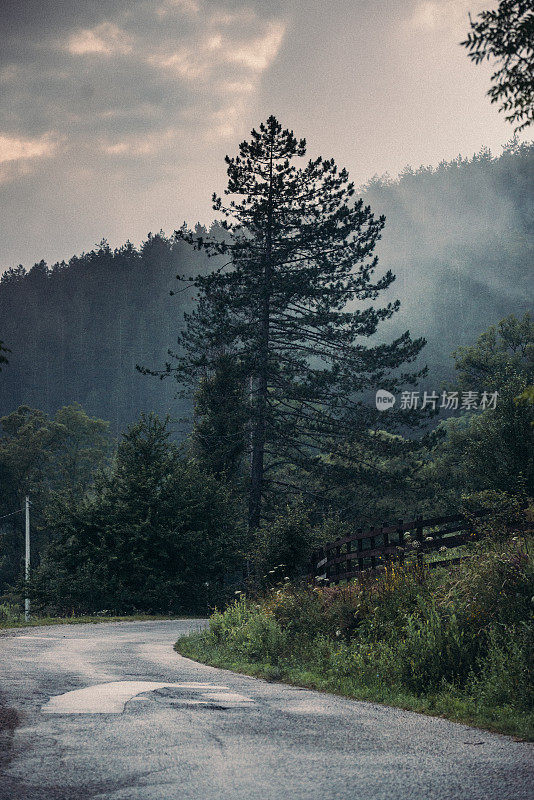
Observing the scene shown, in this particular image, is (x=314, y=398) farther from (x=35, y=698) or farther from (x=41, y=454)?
(x=41, y=454)

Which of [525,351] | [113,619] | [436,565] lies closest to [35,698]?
[436,565]

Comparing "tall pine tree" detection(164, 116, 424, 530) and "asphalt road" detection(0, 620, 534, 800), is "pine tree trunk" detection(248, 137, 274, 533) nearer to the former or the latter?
"tall pine tree" detection(164, 116, 424, 530)

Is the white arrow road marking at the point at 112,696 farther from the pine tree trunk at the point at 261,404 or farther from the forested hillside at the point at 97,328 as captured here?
the forested hillside at the point at 97,328

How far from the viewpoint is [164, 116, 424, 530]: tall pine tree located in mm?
40406

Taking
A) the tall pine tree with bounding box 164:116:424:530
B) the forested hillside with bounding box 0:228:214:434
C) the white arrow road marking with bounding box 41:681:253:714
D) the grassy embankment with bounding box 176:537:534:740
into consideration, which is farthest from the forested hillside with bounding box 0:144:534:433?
the white arrow road marking with bounding box 41:681:253:714

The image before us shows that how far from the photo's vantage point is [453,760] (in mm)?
5660

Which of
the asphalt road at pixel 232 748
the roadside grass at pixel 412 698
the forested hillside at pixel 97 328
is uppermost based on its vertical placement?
the forested hillside at pixel 97 328

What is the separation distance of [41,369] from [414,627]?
113 m

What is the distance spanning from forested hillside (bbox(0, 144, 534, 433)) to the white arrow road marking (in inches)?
3634

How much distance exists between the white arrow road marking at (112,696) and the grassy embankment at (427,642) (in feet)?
4.81

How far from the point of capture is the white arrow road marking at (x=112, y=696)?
25.0ft

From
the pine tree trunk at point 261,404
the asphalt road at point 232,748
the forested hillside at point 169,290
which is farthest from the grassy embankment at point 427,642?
the forested hillside at point 169,290

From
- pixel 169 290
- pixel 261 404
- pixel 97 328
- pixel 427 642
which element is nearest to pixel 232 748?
pixel 427 642

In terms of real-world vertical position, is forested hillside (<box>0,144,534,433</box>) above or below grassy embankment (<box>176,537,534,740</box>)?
above
